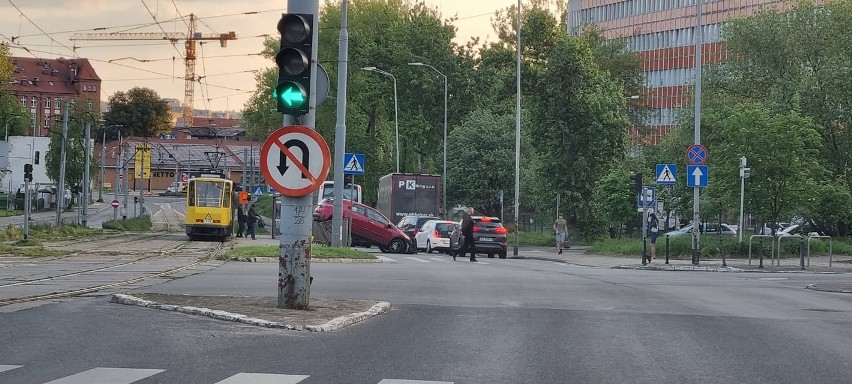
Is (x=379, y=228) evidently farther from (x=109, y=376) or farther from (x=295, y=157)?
A: (x=109, y=376)

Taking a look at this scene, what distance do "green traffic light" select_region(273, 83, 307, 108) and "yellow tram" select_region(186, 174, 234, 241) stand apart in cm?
3589

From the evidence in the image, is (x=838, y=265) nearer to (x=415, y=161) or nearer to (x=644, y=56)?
(x=415, y=161)

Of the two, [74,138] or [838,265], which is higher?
[74,138]

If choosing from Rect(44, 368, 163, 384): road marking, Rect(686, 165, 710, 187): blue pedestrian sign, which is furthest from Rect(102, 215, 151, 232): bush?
Rect(44, 368, 163, 384): road marking

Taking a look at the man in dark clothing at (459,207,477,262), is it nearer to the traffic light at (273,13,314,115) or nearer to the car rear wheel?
the car rear wheel

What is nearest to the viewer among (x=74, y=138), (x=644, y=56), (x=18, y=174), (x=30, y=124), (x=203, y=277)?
(x=203, y=277)

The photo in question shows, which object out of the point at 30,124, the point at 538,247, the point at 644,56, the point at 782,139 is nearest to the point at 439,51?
the point at 538,247

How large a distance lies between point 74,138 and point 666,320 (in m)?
60.7

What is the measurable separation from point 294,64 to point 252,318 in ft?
9.30

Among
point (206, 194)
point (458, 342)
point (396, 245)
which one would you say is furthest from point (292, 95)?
point (206, 194)

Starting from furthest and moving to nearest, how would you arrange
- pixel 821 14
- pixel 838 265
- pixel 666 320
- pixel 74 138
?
pixel 74 138 < pixel 821 14 < pixel 838 265 < pixel 666 320

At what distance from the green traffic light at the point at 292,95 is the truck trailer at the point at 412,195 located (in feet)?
136

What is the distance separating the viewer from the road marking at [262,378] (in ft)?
29.1

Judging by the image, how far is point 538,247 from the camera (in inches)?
2347
